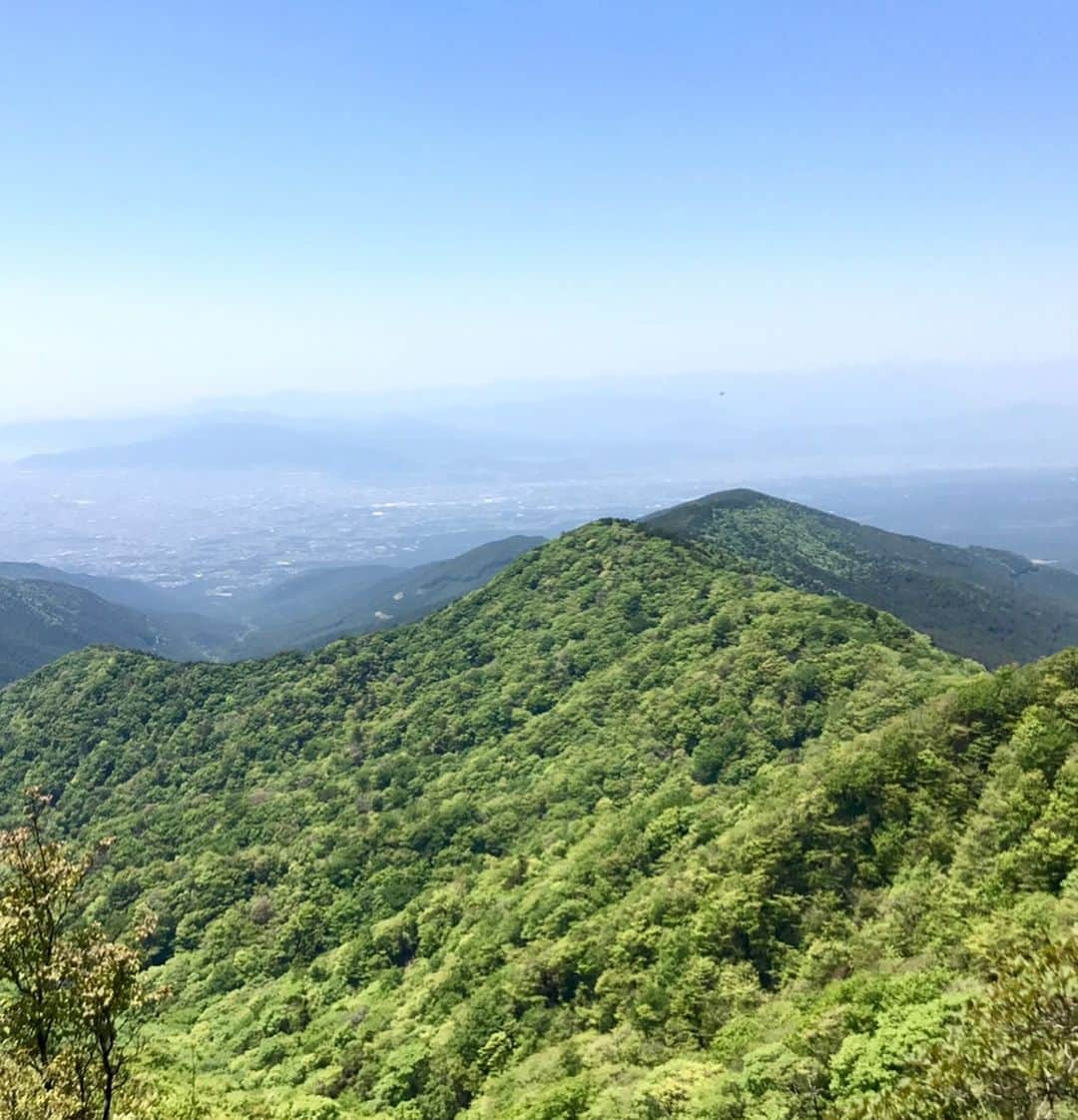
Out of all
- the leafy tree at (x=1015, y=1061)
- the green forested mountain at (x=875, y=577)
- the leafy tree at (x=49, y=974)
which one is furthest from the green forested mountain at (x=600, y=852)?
the green forested mountain at (x=875, y=577)

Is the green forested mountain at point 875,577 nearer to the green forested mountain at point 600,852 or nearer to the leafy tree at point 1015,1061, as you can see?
the green forested mountain at point 600,852

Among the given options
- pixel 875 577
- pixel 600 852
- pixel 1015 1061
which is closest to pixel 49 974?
pixel 1015 1061

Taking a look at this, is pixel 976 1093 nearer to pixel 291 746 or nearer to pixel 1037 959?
pixel 1037 959

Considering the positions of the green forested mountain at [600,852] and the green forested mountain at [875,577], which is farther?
the green forested mountain at [875,577]

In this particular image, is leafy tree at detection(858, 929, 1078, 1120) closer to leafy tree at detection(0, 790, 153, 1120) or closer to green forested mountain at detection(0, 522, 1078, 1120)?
green forested mountain at detection(0, 522, 1078, 1120)

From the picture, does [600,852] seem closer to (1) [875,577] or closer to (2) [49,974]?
(2) [49,974]

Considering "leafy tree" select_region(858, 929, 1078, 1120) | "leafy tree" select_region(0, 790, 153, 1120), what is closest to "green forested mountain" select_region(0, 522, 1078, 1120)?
"leafy tree" select_region(858, 929, 1078, 1120)

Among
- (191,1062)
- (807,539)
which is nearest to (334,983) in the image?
(191,1062)
